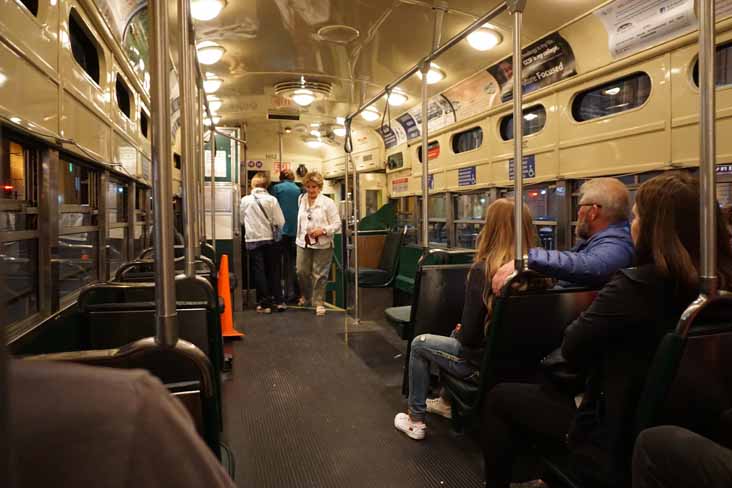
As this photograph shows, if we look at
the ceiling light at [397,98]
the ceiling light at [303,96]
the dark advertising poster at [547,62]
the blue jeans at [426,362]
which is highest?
the ceiling light at [397,98]

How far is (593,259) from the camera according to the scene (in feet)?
7.01

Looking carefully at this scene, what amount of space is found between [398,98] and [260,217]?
9.84 feet

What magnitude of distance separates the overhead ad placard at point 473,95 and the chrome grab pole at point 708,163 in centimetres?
458

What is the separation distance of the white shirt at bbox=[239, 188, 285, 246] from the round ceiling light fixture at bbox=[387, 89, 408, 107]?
2.60 m

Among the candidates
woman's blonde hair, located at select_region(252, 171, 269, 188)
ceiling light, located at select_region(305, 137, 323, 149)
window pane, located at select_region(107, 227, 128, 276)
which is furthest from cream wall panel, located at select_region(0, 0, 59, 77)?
ceiling light, located at select_region(305, 137, 323, 149)

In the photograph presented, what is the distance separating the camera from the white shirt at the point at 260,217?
A: 20.1 ft

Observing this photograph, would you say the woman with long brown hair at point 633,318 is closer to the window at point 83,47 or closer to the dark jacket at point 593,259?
the dark jacket at point 593,259

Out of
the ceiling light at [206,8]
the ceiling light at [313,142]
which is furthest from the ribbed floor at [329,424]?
the ceiling light at [313,142]

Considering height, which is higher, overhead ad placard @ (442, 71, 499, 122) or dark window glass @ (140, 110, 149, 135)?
overhead ad placard @ (442, 71, 499, 122)

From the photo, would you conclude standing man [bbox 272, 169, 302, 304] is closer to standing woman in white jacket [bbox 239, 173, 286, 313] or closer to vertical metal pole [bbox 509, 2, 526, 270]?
standing woman in white jacket [bbox 239, 173, 286, 313]

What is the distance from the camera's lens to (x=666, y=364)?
1353 mm

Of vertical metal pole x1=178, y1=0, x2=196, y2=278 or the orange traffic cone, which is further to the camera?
the orange traffic cone

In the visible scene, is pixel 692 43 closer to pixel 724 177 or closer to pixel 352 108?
pixel 724 177

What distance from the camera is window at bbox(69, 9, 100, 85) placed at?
288 centimetres
